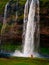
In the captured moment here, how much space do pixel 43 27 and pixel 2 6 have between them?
7.32 metres

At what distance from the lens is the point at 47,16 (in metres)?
34.0

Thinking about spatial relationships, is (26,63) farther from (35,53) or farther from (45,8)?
(45,8)

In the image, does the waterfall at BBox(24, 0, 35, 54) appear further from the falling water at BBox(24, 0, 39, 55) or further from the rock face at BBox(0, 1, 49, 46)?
the rock face at BBox(0, 1, 49, 46)

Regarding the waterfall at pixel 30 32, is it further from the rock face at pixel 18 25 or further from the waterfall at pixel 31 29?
the rock face at pixel 18 25

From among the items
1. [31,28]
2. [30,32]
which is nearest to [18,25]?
[31,28]

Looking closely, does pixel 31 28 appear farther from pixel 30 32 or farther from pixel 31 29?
pixel 30 32

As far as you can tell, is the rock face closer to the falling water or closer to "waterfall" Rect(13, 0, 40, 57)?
"waterfall" Rect(13, 0, 40, 57)

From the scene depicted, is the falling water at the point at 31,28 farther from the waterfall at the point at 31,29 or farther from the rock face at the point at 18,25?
the rock face at the point at 18,25

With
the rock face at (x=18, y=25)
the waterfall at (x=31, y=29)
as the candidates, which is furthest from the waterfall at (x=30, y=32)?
the rock face at (x=18, y=25)

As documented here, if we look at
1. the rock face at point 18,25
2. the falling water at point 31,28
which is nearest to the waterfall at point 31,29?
the falling water at point 31,28


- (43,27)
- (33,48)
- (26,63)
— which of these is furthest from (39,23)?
(26,63)

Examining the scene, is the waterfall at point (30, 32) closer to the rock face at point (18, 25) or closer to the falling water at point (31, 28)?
the falling water at point (31, 28)

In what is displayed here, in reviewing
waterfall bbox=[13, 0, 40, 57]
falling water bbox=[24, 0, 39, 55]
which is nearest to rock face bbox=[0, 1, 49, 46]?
waterfall bbox=[13, 0, 40, 57]

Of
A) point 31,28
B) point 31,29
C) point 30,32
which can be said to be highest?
point 31,28
